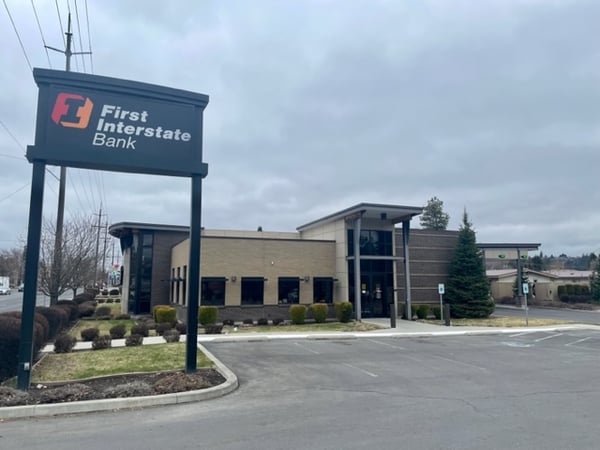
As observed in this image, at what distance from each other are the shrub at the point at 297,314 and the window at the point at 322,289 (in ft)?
9.78

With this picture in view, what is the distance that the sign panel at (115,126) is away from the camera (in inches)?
388

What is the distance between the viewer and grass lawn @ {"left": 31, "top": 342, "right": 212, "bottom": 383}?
10.8 metres

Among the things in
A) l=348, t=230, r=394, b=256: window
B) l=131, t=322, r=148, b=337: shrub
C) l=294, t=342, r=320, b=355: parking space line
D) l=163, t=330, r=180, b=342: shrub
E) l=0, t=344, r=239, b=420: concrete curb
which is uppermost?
l=348, t=230, r=394, b=256: window

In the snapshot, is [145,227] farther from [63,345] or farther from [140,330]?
[63,345]

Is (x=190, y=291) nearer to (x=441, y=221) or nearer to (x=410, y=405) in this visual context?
(x=410, y=405)

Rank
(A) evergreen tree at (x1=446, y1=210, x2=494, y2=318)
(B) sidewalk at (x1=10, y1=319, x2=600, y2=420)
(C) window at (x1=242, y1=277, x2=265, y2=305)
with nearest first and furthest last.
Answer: (B) sidewalk at (x1=10, y1=319, x2=600, y2=420), (C) window at (x1=242, y1=277, x2=265, y2=305), (A) evergreen tree at (x1=446, y1=210, x2=494, y2=318)

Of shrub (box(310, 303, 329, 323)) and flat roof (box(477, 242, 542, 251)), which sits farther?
flat roof (box(477, 242, 542, 251))

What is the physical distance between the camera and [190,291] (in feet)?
33.9

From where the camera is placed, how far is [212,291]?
966 inches

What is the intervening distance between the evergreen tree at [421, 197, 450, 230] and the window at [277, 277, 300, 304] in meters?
50.4

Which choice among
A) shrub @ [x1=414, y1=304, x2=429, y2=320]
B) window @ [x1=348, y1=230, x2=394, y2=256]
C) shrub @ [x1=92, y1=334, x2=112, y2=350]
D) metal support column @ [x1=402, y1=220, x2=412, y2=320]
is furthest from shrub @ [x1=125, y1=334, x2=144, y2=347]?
shrub @ [x1=414, y1=304, x2=429, y2=320]

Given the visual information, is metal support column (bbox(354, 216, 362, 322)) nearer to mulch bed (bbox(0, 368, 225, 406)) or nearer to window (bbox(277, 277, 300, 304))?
window (bbox(277, 277, 300, 304))

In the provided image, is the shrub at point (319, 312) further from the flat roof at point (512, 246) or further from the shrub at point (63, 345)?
the flat roof at point (512, 246)

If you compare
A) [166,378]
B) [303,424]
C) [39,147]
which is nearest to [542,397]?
[303,424]
